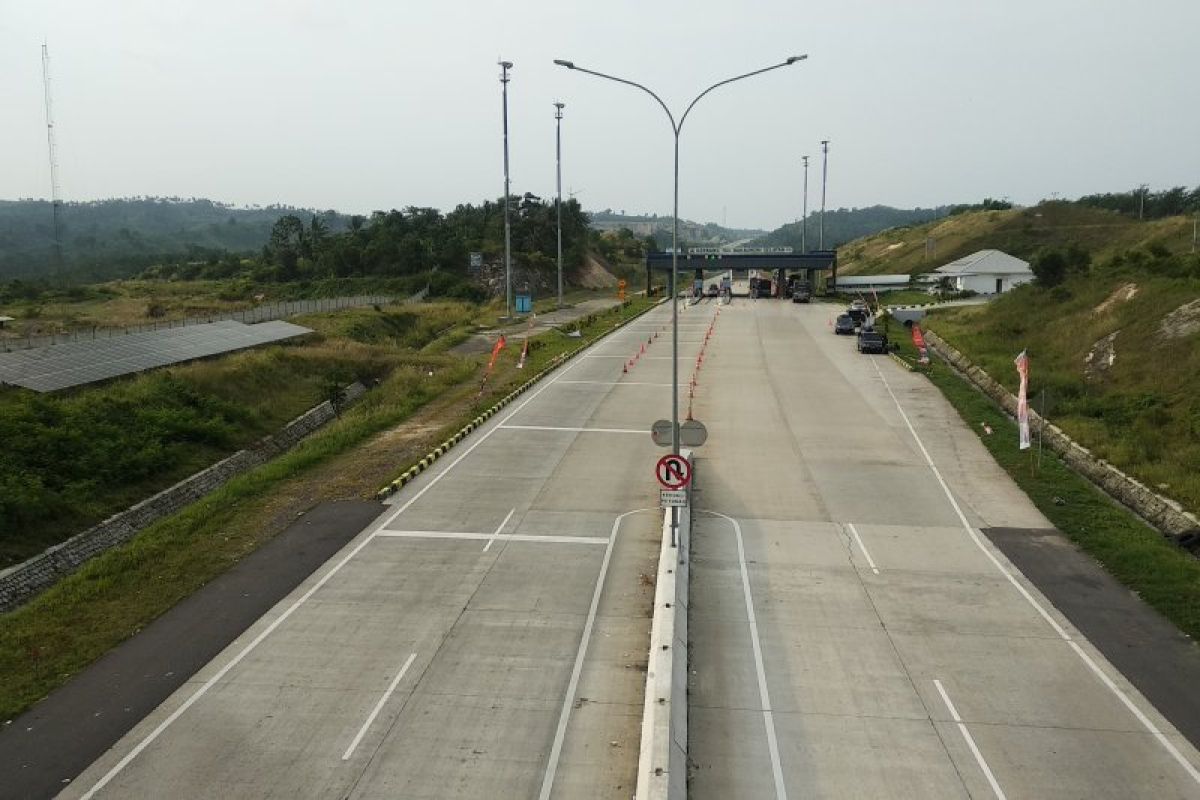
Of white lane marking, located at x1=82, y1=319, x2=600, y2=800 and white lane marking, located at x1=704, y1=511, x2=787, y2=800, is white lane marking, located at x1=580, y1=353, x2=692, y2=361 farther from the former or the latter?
white lane marking, located at x1=704, y1=511, x2=787, y2=800

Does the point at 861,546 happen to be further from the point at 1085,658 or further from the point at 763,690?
the point at 763,690

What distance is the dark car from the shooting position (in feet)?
148

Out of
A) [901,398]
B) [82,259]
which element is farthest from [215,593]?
[82,259]

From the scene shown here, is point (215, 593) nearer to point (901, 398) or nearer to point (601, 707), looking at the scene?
point (601, 707)

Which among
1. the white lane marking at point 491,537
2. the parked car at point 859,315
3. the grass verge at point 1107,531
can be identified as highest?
the parked car at point 859,315

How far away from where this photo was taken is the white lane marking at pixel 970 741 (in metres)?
10.1

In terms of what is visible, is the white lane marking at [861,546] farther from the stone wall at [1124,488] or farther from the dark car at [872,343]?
the dark car at [872,343]

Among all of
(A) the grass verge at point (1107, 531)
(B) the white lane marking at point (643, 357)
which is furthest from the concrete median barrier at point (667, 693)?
(B) the white lane marking at point (643, 357)

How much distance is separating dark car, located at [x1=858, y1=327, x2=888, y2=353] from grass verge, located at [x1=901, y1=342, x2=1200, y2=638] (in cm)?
1658

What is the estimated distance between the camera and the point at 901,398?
33500 mm

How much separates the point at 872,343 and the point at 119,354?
3571cm

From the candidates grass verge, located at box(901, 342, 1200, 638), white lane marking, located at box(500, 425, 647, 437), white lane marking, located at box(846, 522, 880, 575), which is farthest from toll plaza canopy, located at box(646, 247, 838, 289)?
white lane marking, located at box(846, 522, 880, 575)

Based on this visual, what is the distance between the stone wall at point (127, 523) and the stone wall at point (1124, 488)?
24.0 metres

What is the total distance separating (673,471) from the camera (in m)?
15.6
